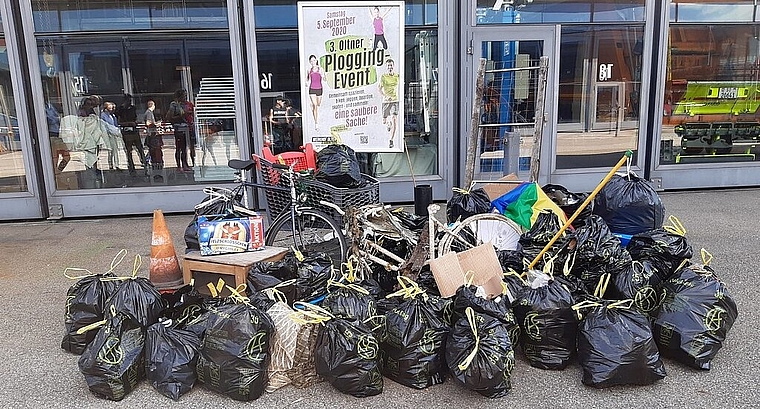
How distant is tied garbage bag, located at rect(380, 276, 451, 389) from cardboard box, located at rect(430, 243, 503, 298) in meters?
0.37

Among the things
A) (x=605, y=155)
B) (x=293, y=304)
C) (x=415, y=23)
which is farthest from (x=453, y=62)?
(x=293, y=304)

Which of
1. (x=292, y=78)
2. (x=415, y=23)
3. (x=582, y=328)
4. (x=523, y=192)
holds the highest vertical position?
(x=415, y=23)

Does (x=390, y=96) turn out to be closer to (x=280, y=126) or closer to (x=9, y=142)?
(x=280, y=126)

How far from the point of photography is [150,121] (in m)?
6.87

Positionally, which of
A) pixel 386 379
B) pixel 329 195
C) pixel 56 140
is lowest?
pixel 386 379

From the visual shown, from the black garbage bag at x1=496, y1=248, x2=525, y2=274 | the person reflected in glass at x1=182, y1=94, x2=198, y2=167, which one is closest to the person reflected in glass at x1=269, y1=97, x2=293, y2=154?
the person reflected in glass at x1=182, y1=94, x2=198, y2=167

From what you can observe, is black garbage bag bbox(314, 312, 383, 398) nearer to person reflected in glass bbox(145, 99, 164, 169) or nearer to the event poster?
the event poster

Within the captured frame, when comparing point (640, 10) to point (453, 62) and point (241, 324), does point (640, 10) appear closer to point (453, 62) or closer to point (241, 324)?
point (453, 62)

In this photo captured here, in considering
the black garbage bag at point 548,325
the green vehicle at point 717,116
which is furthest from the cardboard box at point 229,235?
the green vehicle at point 717,116

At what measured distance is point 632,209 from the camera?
426 cm

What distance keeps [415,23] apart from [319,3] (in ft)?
3.87

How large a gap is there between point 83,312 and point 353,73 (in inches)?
170

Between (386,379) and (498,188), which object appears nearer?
(386,379)

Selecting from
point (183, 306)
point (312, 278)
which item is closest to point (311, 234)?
point (312, 278)
